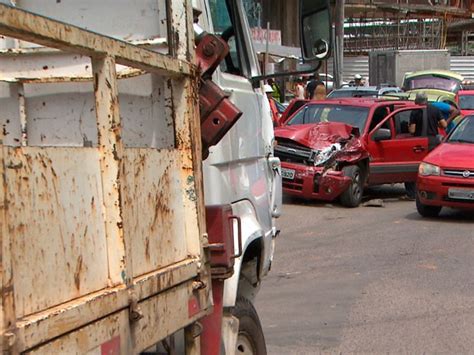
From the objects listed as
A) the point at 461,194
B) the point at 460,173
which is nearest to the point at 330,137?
the point at 460,173

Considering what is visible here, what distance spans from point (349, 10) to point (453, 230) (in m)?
33.2

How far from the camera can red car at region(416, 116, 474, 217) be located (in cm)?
1190

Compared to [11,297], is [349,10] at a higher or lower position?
higher

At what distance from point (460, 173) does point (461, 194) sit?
1.03ft

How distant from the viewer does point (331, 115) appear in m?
15.1

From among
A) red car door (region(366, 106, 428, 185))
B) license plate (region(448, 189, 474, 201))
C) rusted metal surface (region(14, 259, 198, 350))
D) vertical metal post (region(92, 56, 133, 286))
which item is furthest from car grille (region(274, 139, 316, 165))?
vertical metal post (region(92, 56, 133, 286))

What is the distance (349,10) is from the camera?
141 feet

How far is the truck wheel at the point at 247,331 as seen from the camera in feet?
13.7

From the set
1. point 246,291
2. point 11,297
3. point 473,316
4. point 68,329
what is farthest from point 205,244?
point 473,316

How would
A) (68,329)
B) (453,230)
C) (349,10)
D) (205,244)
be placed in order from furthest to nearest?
(349,10), (453,230), (205,244), (68,329)

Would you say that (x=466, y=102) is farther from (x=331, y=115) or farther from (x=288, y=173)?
(x=288, y=173)

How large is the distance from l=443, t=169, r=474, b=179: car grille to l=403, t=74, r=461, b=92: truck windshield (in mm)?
15923

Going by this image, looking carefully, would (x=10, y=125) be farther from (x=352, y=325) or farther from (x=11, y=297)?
(x=352, y=325)

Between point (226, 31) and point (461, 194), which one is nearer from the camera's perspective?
point (226, 31)
